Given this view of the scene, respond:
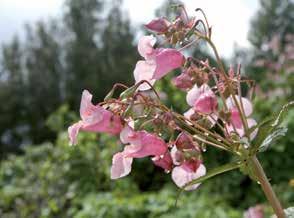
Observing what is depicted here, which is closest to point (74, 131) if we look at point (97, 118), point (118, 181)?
point (97, 118)

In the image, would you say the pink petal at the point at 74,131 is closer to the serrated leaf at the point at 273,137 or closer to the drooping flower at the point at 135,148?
the drooping flower at the point at 135,148

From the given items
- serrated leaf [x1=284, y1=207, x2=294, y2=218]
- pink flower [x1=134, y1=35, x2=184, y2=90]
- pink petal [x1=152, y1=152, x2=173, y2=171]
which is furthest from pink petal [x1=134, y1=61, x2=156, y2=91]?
serrated leaf [x1=284, y1=207, x2=294, y2=218]

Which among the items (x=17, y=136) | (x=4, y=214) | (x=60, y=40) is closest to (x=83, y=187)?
(x=4, y=214)

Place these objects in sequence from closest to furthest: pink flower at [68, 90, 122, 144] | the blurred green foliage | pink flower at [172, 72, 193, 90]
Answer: pink flower at [68, 90, 122, 144] → pink flower at [172, 72, 193, 90] → the blurred green foliage

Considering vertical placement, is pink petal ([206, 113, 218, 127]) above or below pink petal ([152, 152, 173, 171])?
above

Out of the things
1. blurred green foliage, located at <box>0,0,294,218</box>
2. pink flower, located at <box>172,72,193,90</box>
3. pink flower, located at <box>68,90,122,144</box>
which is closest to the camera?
pink flower, located at <box>68,90,122,144</box>

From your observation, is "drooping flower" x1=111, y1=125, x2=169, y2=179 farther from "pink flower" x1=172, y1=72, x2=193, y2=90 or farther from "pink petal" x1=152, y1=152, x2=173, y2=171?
"pink flower" x1=172, y1=72, x2=193, y2=90

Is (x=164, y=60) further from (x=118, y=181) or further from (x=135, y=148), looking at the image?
(x=118, y=181)

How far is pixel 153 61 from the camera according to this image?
0.88 meters

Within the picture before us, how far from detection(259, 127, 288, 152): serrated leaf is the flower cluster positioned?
20mm

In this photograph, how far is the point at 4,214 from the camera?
410cm

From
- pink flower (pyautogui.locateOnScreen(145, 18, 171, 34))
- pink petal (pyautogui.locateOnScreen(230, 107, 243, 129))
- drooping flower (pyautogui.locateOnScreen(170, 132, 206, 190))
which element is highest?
pink flower (pyautogui.locateOnScreen(145, 18, 171, 34))

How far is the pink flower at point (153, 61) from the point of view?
871 millimetres

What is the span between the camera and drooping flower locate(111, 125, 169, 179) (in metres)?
0.82
